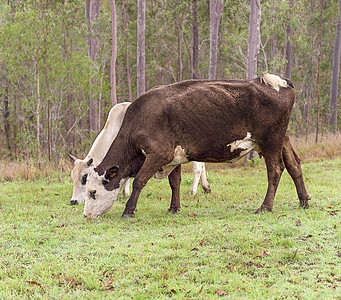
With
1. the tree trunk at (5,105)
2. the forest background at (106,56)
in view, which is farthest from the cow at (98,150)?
the tree trunk at (5,105)

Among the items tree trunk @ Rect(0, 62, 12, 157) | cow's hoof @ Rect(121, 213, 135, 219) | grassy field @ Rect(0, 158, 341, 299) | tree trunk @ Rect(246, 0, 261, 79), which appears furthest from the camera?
tree trunk @ Rect(0, 62, 12, 157)

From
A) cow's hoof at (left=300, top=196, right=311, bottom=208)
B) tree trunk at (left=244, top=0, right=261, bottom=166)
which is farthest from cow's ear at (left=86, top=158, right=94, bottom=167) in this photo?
tree trunk at (left=244, top=0, right=261, bottom=166)

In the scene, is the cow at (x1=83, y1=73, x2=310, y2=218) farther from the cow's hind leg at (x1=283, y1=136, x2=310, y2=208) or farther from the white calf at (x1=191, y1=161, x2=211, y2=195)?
the white calf at (x1=191, y1=161, x2=211, y2=195)

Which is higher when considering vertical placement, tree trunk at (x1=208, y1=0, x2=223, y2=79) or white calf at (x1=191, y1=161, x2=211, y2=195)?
tree trunk at (x1=208, y1=0, x2=223, y2=79)

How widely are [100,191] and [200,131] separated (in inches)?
82.3

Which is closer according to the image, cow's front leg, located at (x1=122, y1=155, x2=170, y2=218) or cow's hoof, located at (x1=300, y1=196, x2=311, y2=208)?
cow's front leg, located at (x1=122, y1=155, x2=170, y2=218)

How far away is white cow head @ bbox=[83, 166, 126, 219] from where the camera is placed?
7.40 metres

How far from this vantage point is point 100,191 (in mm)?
7457

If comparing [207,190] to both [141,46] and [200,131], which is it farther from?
[141,46]

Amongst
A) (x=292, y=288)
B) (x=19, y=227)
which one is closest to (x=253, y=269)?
(x=292, y=288)

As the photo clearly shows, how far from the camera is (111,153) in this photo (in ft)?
25.0

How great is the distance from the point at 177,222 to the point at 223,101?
2.26 meters

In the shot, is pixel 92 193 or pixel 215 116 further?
pixel 92 193

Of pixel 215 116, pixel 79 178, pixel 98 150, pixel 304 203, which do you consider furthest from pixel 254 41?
pixel 79 178
